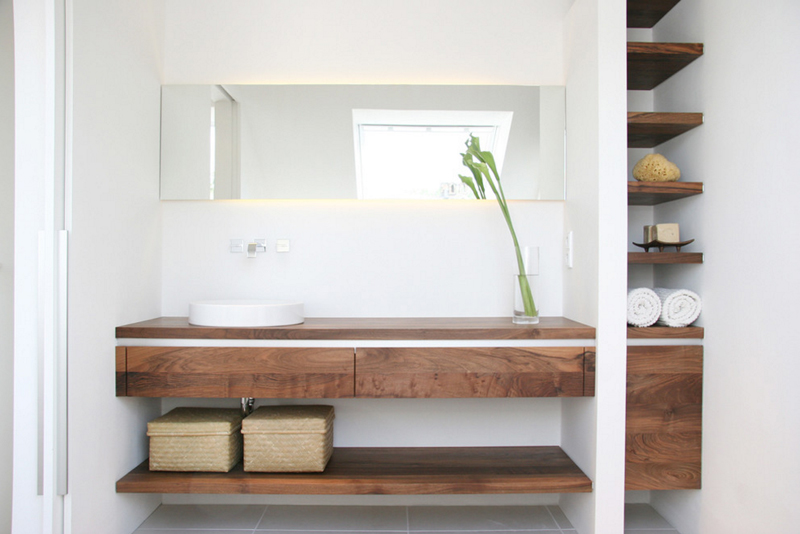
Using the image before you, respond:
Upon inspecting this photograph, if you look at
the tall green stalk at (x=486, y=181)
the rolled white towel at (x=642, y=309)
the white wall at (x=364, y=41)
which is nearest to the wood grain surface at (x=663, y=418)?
the rolled white towel at (x=642, y=309)

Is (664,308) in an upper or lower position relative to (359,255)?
lower

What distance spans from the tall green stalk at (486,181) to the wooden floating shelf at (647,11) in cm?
91

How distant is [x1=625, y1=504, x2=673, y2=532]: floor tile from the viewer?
84.1 inches

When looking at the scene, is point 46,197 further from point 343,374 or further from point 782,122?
point 782,122

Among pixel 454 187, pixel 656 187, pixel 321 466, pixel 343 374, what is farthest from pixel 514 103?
pixel 321 466

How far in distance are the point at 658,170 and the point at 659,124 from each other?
186mm

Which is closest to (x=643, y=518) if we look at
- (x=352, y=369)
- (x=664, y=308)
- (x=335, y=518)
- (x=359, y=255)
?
(x=664, y=308)

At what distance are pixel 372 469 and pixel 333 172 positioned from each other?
133 centimetres

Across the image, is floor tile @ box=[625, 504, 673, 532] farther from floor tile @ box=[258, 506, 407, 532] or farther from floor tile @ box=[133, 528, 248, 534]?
floor tile @ box=[133, 528, 248, 534]

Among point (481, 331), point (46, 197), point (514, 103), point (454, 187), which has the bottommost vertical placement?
point (481, 331)

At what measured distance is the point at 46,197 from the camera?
1.62 metres

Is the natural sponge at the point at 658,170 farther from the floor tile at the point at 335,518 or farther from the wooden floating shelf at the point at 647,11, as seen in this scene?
the floor tile at the point at 335,518

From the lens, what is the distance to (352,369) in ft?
6.33

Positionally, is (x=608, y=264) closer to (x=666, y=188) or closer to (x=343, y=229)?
(x=666, y=188)
